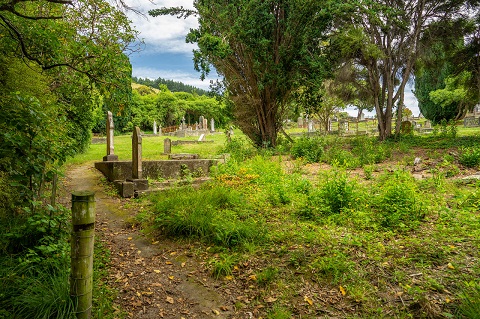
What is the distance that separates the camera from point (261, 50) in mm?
12328

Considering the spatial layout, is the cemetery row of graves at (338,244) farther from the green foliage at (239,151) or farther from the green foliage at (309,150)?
the green foliage at (239,151)

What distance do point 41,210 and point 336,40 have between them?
47.7ft

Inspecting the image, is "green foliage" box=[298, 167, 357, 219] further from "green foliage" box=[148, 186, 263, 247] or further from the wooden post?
the wooden post

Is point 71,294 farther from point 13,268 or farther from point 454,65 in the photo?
point 454,65

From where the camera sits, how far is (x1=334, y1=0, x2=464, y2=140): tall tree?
13.6 metres

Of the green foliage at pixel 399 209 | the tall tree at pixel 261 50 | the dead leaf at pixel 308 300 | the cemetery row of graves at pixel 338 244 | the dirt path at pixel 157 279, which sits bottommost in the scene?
the dirt path at pixel 157 279

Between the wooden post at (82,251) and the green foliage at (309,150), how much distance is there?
935 centimetres

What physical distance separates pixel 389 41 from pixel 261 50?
23.5 ft

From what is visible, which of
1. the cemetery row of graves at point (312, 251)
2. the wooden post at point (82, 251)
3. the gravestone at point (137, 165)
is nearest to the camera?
the wooden post at point (82, 251)

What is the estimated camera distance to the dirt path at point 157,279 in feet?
9.59

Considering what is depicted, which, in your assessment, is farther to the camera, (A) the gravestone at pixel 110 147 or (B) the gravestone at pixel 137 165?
(A) the gravestone at pixel 110 147

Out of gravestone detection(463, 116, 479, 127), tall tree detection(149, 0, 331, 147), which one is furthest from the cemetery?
gravestone detection(463, 116, 479, 127)

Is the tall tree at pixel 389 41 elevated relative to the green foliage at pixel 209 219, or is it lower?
elevated

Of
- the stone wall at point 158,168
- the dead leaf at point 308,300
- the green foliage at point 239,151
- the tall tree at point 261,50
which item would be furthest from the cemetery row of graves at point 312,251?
the tall tree at point 261,50
